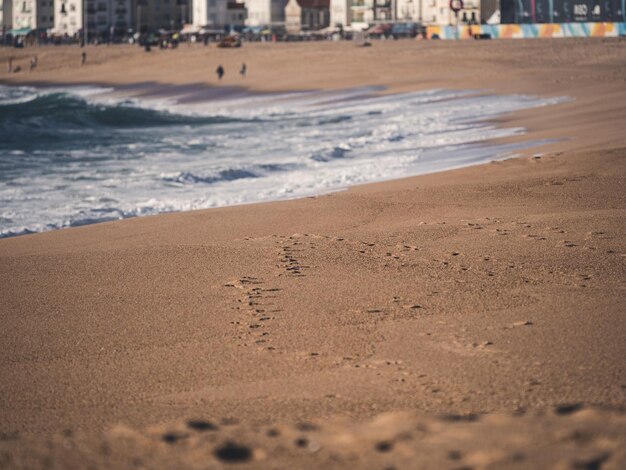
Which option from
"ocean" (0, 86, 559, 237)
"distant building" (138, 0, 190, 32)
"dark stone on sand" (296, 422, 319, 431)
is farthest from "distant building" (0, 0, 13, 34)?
"dark stone on sand" (296, 422, 319, 431)

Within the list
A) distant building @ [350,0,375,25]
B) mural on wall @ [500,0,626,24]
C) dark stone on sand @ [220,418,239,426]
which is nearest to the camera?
dark stone on sand @ [220,418,239,426]

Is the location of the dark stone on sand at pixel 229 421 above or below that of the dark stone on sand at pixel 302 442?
below

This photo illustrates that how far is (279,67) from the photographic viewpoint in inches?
2080

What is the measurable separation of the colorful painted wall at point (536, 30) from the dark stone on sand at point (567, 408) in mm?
66446

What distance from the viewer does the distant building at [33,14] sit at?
121 meters

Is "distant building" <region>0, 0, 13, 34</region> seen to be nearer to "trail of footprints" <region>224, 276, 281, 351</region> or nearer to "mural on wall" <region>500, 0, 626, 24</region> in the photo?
"mural on wall" <region>500, 0, 626, 24</region>

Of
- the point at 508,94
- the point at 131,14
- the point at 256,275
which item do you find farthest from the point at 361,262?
the point at 131,14

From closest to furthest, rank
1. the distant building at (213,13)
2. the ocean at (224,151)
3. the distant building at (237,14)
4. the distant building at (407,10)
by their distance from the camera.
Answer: the ocean at (224,151)
the distant building at (407,10)
the distant building at (213,13)
the distant building at (237,14)

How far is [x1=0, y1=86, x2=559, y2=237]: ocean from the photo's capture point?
1152 cm

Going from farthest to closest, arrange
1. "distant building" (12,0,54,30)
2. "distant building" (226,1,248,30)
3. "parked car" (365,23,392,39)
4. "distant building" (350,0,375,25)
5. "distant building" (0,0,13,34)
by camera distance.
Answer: "distant building" (0,0,13,34) < "distant building" (12,0,54,30) < "distant building" (226,1,248,30) < "distant building" (350,0,375,25) < "parked car" (365,23,392,39)

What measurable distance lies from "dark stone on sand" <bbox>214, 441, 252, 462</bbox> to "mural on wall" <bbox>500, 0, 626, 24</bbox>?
70253mm

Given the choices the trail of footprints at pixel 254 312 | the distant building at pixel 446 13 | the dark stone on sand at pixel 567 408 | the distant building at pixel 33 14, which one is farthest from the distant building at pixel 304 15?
the dark stone on sand at pixel 567 408

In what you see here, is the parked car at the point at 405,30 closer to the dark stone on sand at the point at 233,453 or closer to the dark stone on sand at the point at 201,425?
the dark stone on sand at the point at 201,425

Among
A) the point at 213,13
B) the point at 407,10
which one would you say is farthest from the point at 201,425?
the point at 213,13
